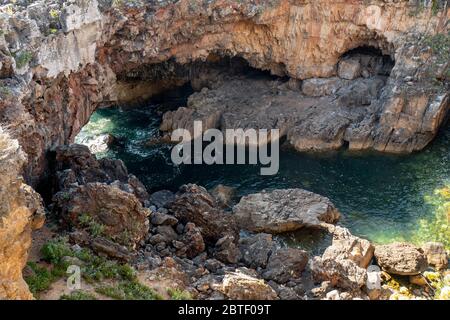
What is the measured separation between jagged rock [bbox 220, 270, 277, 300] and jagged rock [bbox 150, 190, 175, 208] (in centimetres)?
956

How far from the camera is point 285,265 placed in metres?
25.3

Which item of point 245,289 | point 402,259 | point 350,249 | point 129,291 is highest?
point 129,291

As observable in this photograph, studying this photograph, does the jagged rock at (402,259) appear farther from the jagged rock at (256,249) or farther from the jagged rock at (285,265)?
the jagged rock at (256,249)

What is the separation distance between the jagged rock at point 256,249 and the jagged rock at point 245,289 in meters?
4.13

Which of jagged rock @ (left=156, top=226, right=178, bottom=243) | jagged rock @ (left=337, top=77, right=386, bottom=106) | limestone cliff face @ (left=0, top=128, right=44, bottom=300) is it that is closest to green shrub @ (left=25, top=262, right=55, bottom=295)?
limestone cliff face @ (left=0, top=128, right=44, bottom=300)

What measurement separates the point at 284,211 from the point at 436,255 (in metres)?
8.71

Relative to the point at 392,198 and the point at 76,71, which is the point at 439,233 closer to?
the point at 392,198

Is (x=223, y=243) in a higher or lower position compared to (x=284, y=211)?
higher

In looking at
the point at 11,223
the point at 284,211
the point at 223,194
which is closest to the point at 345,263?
the point at 284,211

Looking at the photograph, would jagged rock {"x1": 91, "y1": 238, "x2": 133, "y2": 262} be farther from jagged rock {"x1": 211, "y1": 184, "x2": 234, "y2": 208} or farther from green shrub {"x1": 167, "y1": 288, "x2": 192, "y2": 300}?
jagged rock {"x1": 211, "y1": 184, "x2": 234, "y2": 208}

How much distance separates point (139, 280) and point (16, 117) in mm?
9416

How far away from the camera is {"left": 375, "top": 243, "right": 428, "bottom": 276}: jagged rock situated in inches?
1059

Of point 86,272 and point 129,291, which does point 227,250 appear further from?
point 86,272
